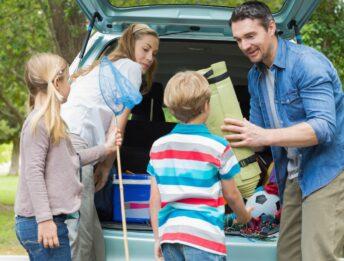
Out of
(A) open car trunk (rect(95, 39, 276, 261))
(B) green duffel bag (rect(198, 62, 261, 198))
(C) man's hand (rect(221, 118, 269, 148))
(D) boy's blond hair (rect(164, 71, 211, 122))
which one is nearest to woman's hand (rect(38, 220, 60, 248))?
(A) open car trunk (rect(95, 39, 276, 261))

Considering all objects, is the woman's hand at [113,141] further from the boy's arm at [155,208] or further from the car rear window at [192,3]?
the car rear window at [192,3]

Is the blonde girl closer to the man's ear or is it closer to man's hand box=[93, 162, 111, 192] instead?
man's hand box=[93, 162, 111, 192]

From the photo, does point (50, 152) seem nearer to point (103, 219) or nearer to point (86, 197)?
point (86, 197)

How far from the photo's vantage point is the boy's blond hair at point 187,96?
3350mm

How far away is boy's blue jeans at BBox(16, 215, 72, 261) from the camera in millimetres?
3480

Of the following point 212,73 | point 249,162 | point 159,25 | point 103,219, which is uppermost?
point 159,25

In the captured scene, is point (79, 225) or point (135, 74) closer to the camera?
point (79, 225)

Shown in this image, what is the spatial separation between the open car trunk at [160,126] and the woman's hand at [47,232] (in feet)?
1.94

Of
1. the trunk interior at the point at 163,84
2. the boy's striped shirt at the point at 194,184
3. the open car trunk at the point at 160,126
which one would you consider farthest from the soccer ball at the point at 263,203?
the boy's striped shirt at the point at 194,184

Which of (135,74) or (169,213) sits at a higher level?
(135,74)

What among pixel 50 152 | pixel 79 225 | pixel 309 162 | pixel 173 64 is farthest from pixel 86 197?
pixel 173 64

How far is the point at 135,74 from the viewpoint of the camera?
4168 millimetres

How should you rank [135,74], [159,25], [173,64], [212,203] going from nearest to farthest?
[212,203], [135,74], [159,25], [173,64]

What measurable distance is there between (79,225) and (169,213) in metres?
0.67
